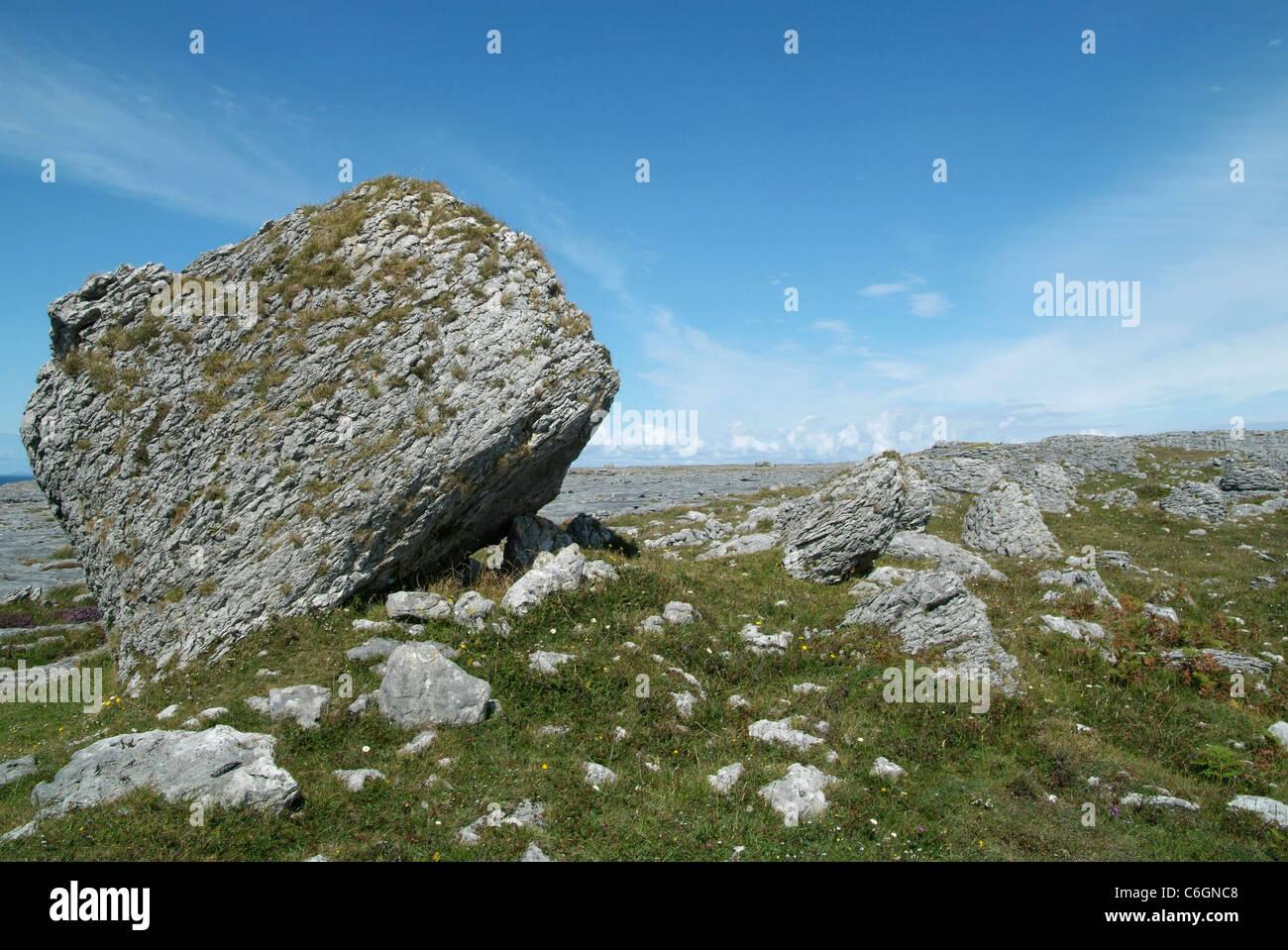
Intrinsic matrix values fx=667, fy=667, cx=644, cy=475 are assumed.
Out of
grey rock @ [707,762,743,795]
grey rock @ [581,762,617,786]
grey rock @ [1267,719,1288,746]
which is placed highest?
grey rock @ [581,762,617,786]

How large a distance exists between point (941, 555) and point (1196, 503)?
74.5ft

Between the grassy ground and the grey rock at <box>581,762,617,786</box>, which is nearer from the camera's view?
the grassy ground

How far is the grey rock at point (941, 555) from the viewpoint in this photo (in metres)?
23.8

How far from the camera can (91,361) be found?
17312 millimetres

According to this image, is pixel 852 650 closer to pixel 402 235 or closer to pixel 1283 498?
pixel 402 235

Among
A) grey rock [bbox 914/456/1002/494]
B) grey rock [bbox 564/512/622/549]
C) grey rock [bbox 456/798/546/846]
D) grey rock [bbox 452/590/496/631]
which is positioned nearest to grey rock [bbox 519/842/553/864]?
grey rock [bbox 456/798/546/846]

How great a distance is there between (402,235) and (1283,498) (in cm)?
4595

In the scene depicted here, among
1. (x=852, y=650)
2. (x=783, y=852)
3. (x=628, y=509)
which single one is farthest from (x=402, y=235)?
(x=628, y=509)

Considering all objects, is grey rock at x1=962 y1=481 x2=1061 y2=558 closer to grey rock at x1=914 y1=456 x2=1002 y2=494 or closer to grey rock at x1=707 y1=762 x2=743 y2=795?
grey rock at x1=914 y1=456 x2=1002 y2=494

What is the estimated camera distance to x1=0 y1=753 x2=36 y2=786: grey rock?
10539mm

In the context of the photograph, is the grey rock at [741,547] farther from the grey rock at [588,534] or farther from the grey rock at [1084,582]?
the grey rock at [1084,582]

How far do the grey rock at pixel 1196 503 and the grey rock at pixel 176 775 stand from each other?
4303cm
